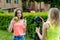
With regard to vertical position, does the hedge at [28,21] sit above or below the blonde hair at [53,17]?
below

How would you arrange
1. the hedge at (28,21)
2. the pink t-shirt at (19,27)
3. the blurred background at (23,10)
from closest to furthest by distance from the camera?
the pink t-shirt at (19,27)
the hedge at (28,21)
the blurred background at (23,10)

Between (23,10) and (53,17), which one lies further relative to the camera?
(23,10)

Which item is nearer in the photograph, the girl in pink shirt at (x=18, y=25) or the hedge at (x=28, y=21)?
the girl in pink shirt at (x=18, y=25)

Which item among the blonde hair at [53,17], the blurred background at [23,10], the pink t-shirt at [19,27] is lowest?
the blurred background at [23,10]

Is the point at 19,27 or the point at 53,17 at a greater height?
the point at 53,17

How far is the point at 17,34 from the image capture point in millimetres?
7840

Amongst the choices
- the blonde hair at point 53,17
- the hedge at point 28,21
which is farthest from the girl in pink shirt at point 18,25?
the hedge at point 28,21

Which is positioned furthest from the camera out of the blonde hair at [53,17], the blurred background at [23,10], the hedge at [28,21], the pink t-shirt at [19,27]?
the blurred background at [23,10]

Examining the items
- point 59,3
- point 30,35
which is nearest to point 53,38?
point 30,35

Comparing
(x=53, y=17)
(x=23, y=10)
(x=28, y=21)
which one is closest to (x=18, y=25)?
(x=53, y=17)

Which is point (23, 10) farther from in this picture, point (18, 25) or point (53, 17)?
point (53, 17)

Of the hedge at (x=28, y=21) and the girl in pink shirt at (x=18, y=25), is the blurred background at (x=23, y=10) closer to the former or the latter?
the hedge at (x=28, y=21)

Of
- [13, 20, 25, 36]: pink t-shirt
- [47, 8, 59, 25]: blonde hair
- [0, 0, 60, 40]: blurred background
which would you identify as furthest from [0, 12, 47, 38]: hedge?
[47, 8, 59, 25]: blonde hair

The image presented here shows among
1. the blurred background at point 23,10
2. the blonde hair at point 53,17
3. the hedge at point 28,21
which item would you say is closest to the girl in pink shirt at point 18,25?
the blonde hair at point 53,17
